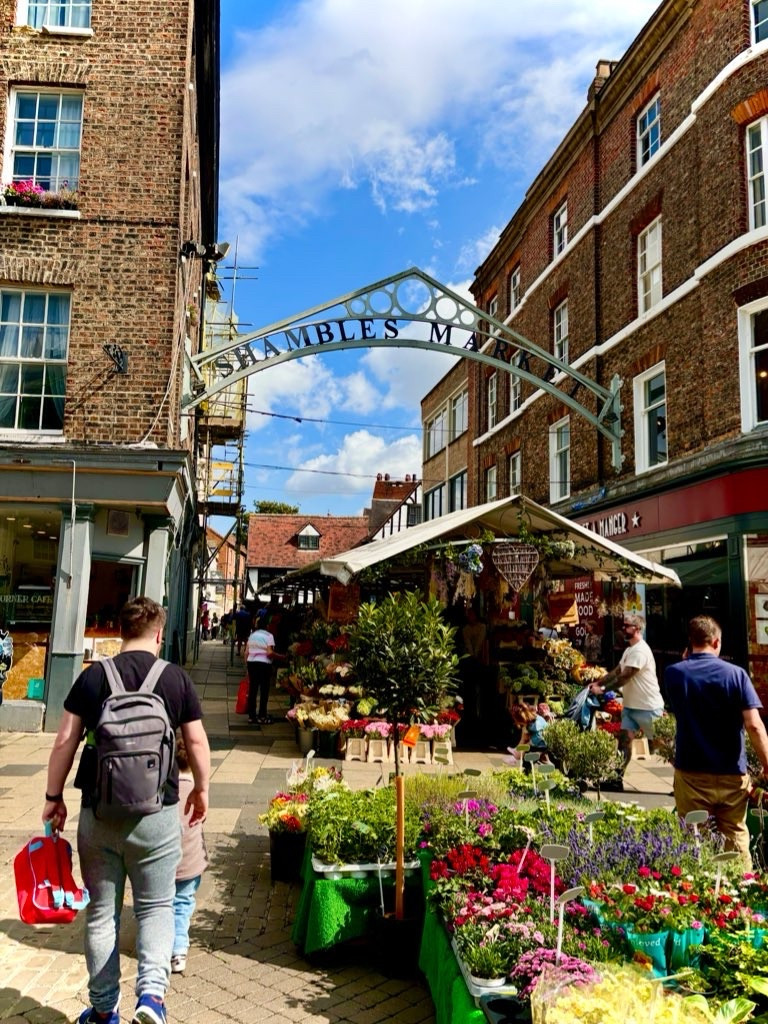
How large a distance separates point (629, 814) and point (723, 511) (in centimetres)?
837

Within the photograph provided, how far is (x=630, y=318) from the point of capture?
1608cm

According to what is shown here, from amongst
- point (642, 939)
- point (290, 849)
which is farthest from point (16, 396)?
point (642, 939)

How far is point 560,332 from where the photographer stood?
19.9 m

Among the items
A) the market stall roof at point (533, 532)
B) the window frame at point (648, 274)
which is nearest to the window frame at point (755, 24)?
the window frame at point (648, 274)

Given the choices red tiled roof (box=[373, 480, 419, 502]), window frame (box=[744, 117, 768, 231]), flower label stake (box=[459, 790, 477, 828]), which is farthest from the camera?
red tiled roof (box=[373, 480, 419, 502])

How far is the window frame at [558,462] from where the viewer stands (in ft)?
62.5

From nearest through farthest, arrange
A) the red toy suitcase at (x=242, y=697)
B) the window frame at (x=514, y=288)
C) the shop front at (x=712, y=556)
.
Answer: the shop front at (x=712, y=556) → the red toy suitcase at (x=242, y=697) → the window frame at (x=514, y=288)

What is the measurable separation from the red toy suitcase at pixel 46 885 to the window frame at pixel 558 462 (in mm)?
16485

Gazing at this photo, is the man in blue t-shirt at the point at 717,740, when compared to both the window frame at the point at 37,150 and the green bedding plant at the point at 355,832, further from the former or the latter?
the window frame at the point at 37,150

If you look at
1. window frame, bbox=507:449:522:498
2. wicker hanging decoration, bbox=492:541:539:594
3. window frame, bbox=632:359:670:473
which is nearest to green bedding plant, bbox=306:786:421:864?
wicker hanging decoration, bbox=492:541:539:594

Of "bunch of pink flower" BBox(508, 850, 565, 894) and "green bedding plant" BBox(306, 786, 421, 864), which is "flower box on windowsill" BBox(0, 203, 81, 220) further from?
"bunch of pink flower" BBox(508, 850, 565, 894)

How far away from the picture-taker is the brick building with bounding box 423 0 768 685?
11984 mm

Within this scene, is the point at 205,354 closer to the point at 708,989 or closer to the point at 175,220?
the point at 175,220

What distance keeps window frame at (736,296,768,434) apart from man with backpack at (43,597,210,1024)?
1077 cm
